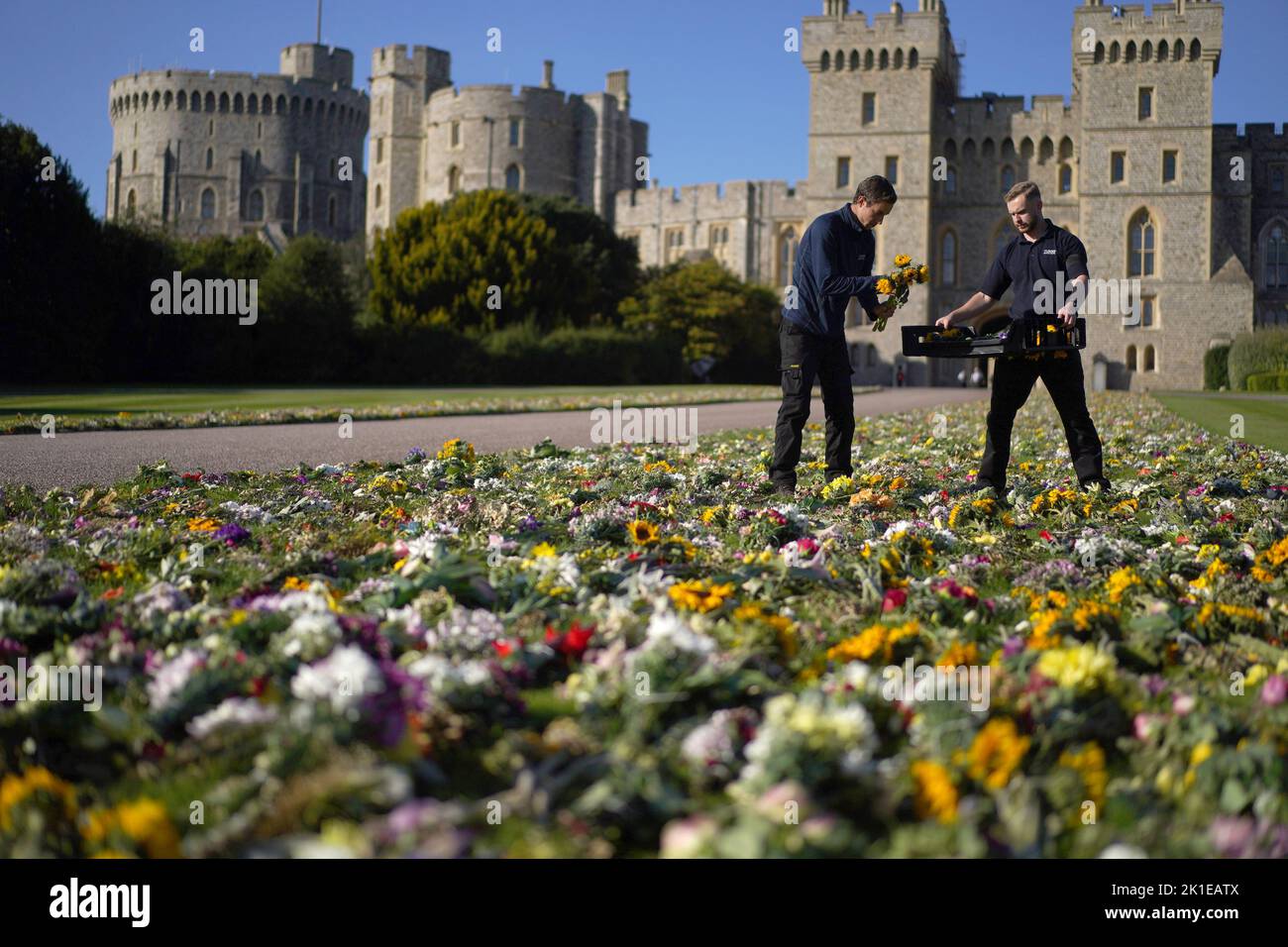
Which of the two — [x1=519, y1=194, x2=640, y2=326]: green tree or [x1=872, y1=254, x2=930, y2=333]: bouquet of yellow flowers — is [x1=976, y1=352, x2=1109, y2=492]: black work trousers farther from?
[x1=519, y1=194, x2=640, y2=326]: green tree

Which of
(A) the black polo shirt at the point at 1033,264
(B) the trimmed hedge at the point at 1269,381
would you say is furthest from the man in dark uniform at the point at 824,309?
(B) the trimmed hedge at the point at 1269,381

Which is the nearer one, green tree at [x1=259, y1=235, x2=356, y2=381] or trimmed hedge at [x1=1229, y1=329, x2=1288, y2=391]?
green tree at [x1=259, y1=235, x2=356, y2=381]

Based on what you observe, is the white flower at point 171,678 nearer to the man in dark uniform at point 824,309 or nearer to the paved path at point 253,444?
the man in dark uniform at point 824,309

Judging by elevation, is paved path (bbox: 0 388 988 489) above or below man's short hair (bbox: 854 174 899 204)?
below

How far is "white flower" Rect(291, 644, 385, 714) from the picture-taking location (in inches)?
93.4

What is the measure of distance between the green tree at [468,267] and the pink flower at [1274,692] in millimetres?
47533

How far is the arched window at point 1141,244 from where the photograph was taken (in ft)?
202

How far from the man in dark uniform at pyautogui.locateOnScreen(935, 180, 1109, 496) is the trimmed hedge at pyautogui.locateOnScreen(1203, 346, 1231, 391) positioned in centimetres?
4625

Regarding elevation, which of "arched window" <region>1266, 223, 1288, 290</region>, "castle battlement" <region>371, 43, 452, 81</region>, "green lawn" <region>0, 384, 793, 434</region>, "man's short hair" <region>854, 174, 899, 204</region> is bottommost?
A: "green lawn" <region>0, 384, 793, 434</region>

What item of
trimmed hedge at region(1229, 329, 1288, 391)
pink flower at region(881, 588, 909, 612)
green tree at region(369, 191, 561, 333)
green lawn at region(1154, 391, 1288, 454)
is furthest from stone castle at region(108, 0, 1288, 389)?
pink flower at region(881, 588, 909, 612)

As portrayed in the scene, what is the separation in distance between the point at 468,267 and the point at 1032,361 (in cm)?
4652

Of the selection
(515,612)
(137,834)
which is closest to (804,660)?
(515,612)

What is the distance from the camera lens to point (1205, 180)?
60.7 metres
